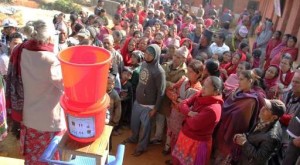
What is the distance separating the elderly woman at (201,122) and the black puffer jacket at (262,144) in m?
0.45

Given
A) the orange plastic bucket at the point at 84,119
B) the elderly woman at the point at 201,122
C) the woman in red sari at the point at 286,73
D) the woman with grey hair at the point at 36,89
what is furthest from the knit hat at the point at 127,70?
the orange plastic bucket at the point at 84,119

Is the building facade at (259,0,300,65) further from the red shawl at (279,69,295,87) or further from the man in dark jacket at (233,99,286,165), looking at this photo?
the man in dark jacket at (233,99,286,165)

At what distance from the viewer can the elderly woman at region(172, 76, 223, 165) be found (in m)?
3.38

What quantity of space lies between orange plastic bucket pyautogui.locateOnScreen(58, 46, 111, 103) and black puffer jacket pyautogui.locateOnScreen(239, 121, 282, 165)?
2036 millimetres

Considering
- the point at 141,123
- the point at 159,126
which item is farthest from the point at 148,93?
the point at 159,126

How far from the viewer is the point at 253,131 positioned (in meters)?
3.40

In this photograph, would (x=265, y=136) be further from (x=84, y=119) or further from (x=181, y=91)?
(x=84, y=119)

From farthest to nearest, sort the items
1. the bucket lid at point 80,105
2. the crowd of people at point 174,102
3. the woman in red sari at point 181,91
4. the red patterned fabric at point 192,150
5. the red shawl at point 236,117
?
the woman in red sari at point 181,91
the red patterned fabric at point 192,150
the red shawl at point 236,117
the crowd of people at point 174,102
the bucket lid at point 80,105

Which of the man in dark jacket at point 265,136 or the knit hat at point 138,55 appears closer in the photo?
the man in dark jacket at point 265,136

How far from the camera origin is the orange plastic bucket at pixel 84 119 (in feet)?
5.78

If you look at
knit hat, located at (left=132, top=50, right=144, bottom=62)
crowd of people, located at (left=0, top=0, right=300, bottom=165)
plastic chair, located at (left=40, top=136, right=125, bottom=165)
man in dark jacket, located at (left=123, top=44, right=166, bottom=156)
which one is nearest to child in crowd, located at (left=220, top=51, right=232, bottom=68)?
crowd of people, located at (left=0, top=0, right=300, bottom=165)

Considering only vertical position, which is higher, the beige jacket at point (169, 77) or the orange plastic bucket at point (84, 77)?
the orange plastic bucket at point (84, 77)

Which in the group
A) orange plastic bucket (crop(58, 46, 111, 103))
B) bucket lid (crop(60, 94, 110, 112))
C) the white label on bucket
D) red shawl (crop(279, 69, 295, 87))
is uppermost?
orange plastic bucket (crop(58, 46, 111, 103))

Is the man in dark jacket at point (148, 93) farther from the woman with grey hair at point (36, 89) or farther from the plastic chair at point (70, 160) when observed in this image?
the plastic chair at point (70, 160)
